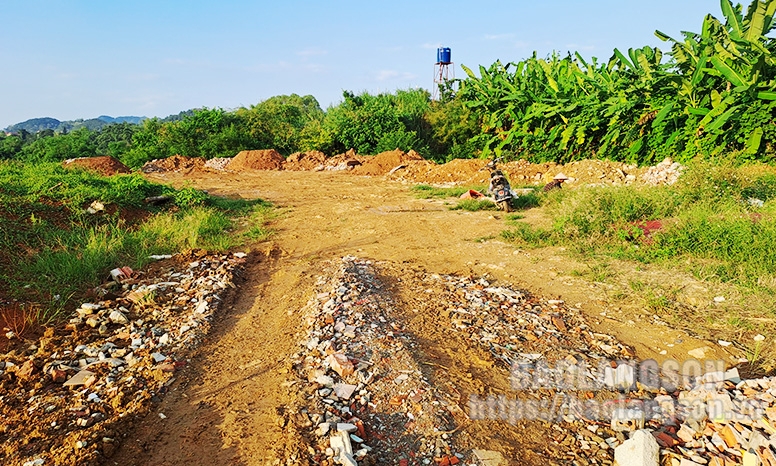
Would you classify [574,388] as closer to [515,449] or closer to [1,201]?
[515,449]

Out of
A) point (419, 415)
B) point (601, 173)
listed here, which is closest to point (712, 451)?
point (419, 415)

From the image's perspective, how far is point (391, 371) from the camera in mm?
3188

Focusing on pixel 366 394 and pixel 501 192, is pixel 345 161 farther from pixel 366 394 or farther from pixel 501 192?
pixel 366 394

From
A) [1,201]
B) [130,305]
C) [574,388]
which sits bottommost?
[574,388]

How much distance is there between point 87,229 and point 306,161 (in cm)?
1035

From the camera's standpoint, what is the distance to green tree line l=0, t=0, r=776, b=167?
31.9 feet

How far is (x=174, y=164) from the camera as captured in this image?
639 inches

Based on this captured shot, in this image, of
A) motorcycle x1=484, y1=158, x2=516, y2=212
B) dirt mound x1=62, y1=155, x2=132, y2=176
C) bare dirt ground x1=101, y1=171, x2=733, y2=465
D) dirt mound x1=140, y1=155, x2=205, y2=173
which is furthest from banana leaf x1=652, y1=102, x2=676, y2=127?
dirt mound x1=62, y1=155, x2=132, y2=176

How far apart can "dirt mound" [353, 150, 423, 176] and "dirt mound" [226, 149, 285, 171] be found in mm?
2875

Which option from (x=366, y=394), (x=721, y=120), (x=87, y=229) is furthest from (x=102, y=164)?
(x=721, y=120)

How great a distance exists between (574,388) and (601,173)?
8.80 meters

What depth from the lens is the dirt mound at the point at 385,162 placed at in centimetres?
1456

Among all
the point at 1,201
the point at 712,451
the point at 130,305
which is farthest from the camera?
the point at 1,201

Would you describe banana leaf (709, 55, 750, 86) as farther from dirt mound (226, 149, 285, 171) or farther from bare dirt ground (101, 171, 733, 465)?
dirt mound (226, 149, 285, 171)
